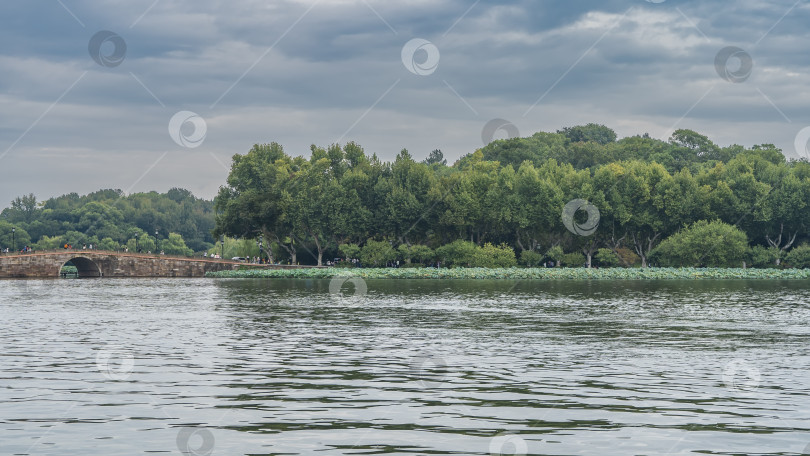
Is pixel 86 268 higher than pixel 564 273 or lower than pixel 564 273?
higher

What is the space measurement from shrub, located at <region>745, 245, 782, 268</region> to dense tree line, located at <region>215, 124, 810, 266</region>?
0.17 metres

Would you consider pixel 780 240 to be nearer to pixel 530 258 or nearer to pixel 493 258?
pixel 530 258

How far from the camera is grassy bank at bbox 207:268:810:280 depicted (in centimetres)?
10175

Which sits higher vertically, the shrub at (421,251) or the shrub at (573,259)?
the shrub at (421,251)

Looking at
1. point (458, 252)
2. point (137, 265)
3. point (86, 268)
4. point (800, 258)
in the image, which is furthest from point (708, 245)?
point (86, 268)

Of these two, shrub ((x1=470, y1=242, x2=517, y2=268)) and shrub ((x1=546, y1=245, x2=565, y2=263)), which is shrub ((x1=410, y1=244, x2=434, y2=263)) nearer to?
shrub ((x1=470, y1=242, x2=517, y2=268))

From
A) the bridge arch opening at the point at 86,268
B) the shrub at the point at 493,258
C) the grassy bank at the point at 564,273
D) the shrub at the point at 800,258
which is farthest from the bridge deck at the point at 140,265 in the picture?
the shrub at the point at 800,258

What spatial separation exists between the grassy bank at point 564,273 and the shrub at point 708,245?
2.37 m

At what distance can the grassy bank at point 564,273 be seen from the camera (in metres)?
102

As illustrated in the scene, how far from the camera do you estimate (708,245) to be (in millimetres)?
105500

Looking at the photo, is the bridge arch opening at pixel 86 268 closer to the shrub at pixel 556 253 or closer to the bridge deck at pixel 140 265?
the bridge deck at pixel 140 265

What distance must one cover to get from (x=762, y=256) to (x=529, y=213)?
27.6 meters

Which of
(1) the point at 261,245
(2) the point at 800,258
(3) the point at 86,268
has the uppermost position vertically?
(1) the point at 261,245

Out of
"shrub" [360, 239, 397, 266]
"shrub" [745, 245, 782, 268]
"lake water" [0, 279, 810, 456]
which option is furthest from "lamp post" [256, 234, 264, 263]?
"lake water" [0, 279, 810, 456]
